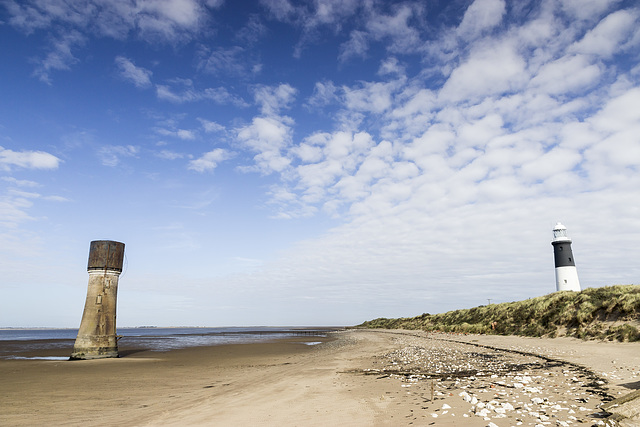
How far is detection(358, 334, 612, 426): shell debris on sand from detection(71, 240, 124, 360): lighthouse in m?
17.0

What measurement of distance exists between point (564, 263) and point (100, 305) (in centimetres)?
5301

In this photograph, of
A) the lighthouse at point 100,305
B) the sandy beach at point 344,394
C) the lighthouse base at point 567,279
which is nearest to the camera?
the sandy beach at point 344,394

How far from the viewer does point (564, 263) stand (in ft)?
154

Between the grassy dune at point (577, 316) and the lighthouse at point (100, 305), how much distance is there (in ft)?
99.5

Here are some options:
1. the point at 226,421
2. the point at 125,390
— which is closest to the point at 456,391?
the point at 226,421

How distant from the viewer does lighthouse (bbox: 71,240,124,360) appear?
68.8 ft

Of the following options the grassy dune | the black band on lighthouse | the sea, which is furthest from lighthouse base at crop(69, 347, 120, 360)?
the black band on lighthouse

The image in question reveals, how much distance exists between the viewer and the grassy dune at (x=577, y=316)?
70.7 feet

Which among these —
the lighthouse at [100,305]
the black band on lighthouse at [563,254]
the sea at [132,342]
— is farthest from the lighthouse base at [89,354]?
the black band on lighthouse at [563,254]

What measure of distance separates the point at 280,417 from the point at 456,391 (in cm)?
478

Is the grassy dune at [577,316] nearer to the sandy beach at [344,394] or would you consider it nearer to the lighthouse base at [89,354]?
the sandy beach at [344,394]

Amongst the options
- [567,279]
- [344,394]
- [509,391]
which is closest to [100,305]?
[344,394]

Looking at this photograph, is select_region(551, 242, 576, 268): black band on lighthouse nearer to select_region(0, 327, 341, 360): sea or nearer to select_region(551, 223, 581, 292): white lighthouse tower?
select_region(551, 223, 581, 292): white lighthouse tower

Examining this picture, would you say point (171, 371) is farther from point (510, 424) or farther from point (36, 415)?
point (510, 424)
